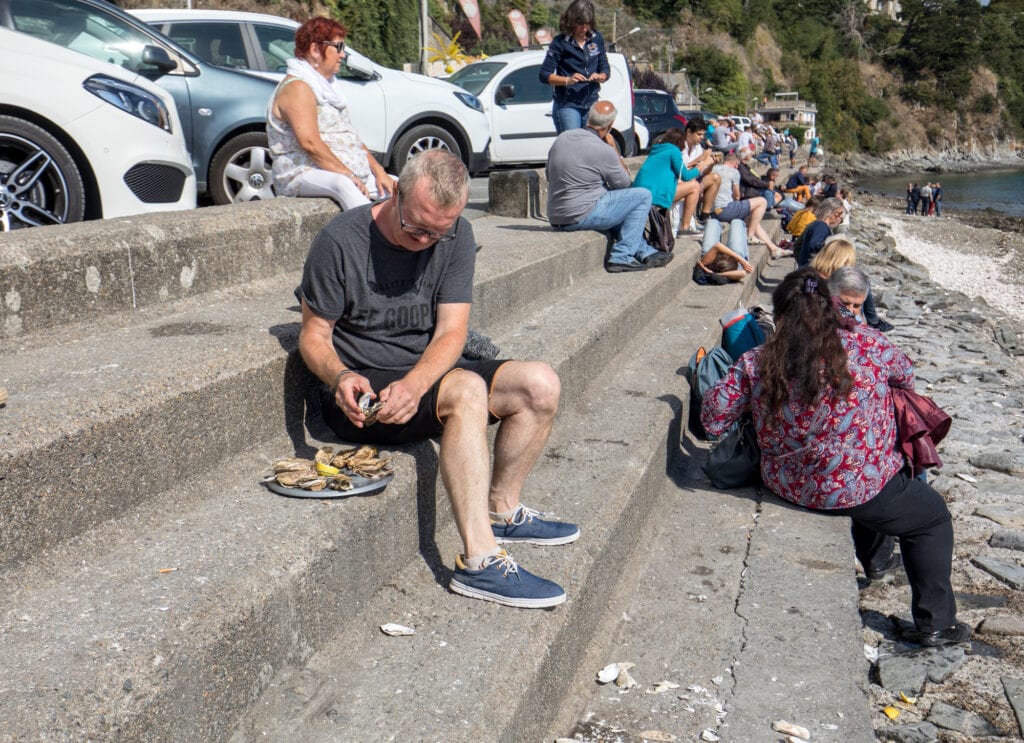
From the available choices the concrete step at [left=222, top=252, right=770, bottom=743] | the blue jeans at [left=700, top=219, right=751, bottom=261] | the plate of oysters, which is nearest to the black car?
the blue jeans at [left=700, top=219, right=751, bottom=261]

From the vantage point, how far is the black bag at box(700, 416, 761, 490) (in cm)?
467

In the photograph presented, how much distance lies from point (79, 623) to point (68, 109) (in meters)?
2.97

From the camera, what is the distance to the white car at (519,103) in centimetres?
1268

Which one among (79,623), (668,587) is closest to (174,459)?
(79,623)

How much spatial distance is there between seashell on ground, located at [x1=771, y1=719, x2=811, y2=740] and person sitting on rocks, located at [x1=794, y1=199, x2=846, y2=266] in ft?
25.5

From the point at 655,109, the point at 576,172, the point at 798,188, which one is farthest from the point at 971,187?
the point at 576,172

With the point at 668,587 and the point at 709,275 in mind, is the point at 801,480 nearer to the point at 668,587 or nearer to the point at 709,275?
the point at 668,587

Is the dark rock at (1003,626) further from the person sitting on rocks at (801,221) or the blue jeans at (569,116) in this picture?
the person sitting on rocks at (801,221)

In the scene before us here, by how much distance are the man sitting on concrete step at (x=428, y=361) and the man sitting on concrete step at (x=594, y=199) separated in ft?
15.0

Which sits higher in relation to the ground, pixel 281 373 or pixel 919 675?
pixel 281 373

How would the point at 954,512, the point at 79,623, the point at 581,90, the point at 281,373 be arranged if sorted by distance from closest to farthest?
the point at 79,623, the point at 281,373, the point at 954,512, the point at 581,90

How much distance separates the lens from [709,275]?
902 cm

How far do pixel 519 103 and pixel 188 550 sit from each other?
11.0 meters

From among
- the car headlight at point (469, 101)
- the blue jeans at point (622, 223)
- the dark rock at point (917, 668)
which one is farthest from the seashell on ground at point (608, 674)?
the car headlight at point (469, 101)
